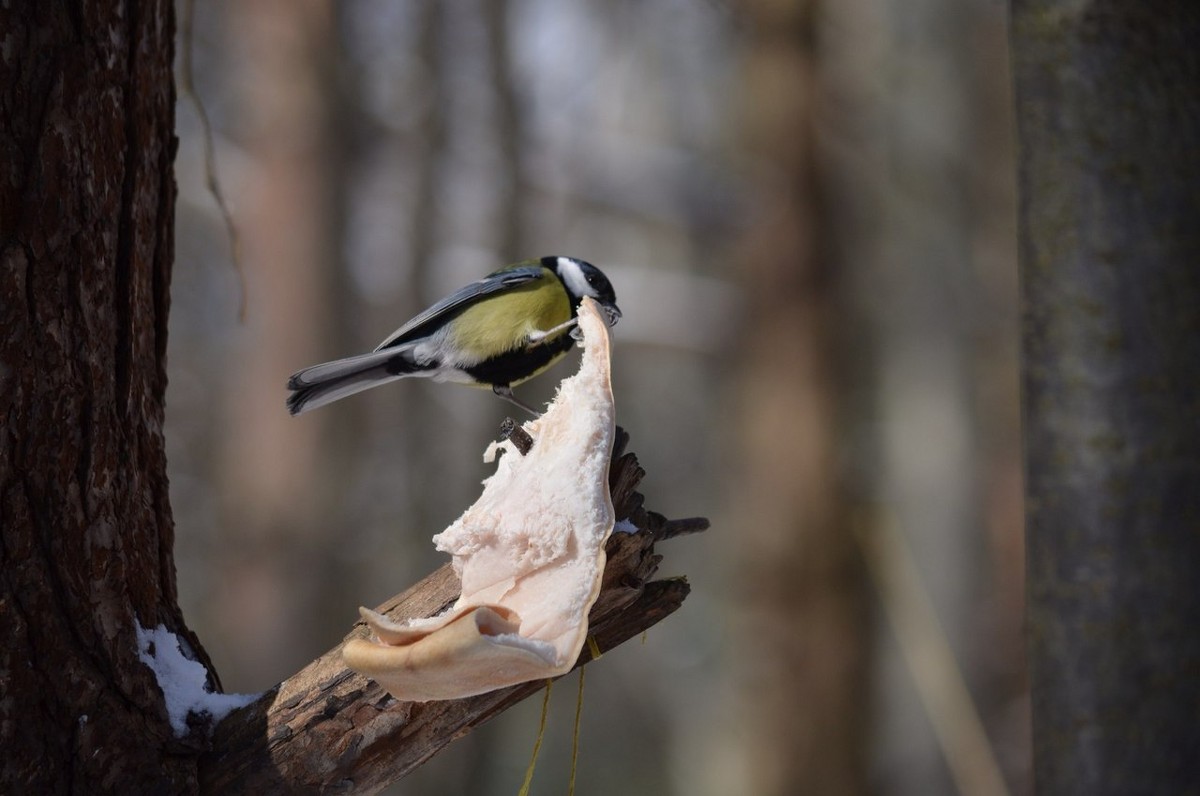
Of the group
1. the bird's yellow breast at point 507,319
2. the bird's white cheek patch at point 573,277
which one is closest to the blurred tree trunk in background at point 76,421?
the bird's yellow breast at point 507,319

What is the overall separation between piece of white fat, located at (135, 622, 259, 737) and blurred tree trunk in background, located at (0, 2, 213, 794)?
0.01 meters

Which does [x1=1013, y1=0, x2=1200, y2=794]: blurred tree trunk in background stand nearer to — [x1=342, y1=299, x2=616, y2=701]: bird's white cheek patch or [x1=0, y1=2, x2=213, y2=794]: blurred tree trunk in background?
[x1=342, y1=299, x2=616, y2=701]: bird's white cheek patch

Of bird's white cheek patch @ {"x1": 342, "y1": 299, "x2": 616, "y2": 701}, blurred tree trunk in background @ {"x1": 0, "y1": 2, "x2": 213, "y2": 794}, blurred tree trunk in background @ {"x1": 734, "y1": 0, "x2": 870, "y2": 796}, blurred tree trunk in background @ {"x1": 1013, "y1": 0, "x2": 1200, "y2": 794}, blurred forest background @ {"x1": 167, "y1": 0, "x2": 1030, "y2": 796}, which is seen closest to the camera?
bird's white cheek patch @ {"x1": 342, "y1": 299, "x2": 616, "y2": 701}

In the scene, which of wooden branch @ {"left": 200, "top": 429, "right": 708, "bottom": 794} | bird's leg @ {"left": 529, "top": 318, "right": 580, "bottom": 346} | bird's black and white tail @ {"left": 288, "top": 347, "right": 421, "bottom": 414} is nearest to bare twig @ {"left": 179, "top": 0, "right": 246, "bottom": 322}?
bird's black and white tail @ {"left": 288, "top": 347, "right": 421, "bottom": 414}

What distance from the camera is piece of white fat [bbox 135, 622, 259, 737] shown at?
3.93ft

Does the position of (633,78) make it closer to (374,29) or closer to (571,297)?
(374,29)

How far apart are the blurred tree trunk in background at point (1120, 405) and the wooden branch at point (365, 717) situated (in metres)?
0.53

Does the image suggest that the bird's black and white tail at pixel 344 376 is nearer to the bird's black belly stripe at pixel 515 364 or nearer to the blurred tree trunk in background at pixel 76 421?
the bird's black belly stripe at pixel 515 364

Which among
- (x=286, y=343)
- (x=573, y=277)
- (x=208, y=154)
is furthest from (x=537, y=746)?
(x=286, y=343)

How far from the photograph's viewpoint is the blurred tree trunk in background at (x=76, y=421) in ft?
3.62

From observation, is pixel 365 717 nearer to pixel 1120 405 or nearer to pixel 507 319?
pixel 507 319

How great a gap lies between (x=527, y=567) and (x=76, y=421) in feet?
1.74

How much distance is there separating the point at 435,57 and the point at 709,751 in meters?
7.83

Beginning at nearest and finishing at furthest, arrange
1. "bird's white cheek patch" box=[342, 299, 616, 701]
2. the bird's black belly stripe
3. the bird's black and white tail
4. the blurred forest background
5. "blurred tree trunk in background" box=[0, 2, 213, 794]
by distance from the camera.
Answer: "bird's white cheek patch" box=[342, 299, 616, 701]
"blurred tree trunk in background" box=[0, 2, 213, 794]
the bird's black and white tail
the bird's black belly stripe
the blurred forest background
